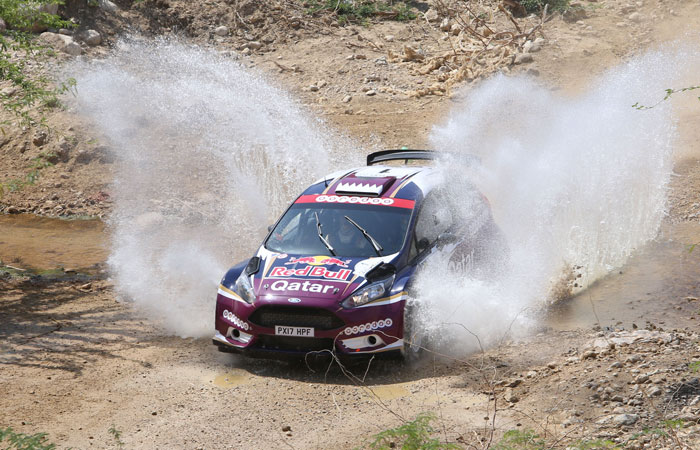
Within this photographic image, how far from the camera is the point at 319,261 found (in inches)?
299

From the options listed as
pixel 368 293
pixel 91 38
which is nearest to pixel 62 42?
pixel 91 38

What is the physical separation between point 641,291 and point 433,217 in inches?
109

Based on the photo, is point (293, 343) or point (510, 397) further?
point (293, 343)

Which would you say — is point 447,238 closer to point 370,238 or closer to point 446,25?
point 370,238

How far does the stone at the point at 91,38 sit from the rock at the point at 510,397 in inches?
660

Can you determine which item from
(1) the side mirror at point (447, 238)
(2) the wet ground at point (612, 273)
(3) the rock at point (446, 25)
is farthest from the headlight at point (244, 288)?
(3) the rock at point (446, 25)

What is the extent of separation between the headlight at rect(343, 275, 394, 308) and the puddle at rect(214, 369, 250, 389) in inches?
44.2

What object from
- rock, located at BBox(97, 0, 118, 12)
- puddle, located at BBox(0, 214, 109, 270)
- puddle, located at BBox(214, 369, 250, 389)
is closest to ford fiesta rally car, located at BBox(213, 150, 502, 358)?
puddle, located at BBox(214, 369, 250, 389)

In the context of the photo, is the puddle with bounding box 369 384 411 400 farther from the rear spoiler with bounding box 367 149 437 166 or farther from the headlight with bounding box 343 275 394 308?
the rear spoiler with bounding box 367 149 437 166

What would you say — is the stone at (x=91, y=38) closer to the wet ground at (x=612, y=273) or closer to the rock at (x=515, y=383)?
the wet ground at (x=612, y=273)

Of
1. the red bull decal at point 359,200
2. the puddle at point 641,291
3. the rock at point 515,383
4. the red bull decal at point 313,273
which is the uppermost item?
the red bull decal at point 359,200

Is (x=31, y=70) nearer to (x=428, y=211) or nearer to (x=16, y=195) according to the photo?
(x=16, y=195)

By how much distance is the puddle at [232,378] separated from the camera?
705 cm

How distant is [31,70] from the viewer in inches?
713
